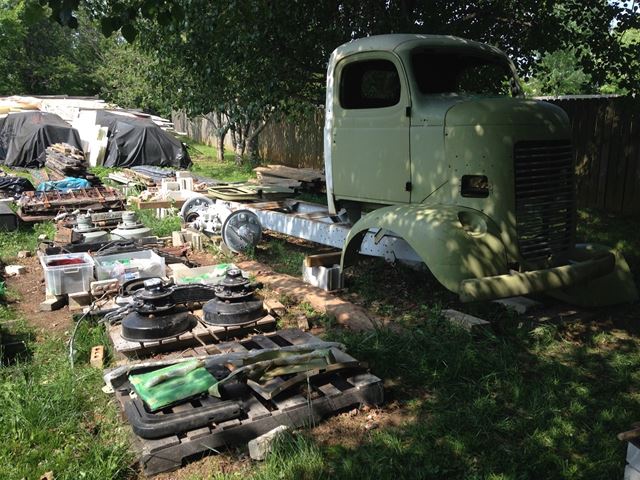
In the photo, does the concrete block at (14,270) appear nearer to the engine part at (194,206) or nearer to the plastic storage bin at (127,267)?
the plastic storage bin at (127,267)

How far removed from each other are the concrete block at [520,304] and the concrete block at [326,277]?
1.67m

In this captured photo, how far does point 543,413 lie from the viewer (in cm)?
359

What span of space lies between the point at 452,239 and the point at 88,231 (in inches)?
220

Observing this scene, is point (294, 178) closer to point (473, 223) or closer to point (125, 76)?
point (473, 223)

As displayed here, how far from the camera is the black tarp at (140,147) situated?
18906mm

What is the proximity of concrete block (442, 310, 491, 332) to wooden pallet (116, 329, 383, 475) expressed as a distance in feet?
4.24

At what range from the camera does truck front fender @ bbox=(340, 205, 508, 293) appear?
14.5ft

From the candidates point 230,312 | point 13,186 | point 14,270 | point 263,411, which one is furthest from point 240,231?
point 13,186

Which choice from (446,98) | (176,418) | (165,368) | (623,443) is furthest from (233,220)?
(623,443)

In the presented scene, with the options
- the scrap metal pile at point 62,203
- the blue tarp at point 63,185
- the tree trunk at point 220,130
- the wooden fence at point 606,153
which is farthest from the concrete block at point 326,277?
the tree trunk at point 220,130

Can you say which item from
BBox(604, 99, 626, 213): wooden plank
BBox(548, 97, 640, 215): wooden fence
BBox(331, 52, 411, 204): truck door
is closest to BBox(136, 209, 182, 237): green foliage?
BBox(331, 52, 411, 204): truck door

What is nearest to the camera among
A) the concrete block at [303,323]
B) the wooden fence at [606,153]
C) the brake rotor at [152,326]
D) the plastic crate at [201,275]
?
the brake rotor at [152,326]

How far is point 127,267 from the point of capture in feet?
20.2

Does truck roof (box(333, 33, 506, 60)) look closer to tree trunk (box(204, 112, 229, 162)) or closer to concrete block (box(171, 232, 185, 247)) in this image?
concrete block (box(171, 232, 185, 247))
